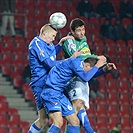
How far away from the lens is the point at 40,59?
9.03 metres

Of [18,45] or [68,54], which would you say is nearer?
[68,54]

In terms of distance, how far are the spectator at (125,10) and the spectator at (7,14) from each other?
13.9 ft

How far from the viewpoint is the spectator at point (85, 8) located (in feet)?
66.8

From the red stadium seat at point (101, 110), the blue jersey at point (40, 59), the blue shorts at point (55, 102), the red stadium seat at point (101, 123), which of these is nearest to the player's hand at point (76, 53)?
the blue jersey at point (40, 59)

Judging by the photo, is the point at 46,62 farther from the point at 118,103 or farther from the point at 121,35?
the point at 121,35

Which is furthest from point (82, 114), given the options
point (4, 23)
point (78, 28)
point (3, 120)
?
point (4, 23)

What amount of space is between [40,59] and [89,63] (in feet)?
2.41

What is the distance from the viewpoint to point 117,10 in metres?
21.5

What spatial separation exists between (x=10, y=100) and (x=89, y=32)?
4.55 m

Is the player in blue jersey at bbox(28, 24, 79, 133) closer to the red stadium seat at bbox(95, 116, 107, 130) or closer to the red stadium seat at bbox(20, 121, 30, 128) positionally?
the red stadium seat at bbox(20, 121, 30, 128)

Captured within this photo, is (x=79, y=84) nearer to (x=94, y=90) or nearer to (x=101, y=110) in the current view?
(x=101, y=110)

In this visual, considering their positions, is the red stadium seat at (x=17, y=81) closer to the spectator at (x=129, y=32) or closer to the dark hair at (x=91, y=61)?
the spectator at (x=129, y=32)

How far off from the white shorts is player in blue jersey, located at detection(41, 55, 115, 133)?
34cm

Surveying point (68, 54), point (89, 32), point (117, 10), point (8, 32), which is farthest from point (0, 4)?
point (68, 54)
